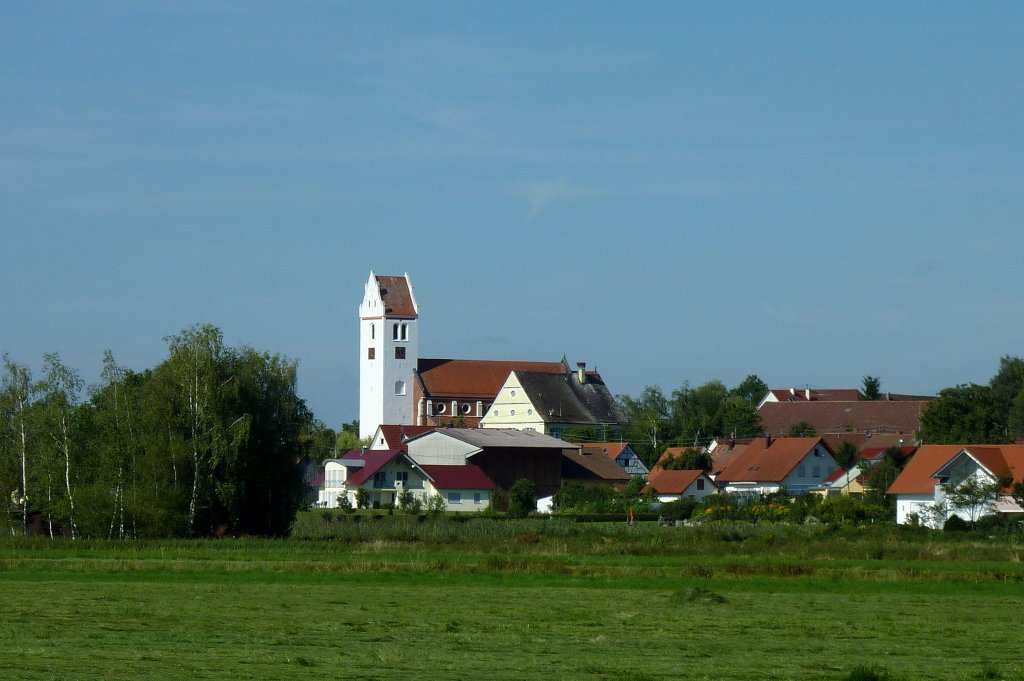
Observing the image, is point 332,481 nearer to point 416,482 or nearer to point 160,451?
point 416,482

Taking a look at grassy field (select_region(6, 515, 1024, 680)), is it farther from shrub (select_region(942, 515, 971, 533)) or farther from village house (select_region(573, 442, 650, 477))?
village house (select_region(573, 442, 650, 477))

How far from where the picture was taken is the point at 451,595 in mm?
30750

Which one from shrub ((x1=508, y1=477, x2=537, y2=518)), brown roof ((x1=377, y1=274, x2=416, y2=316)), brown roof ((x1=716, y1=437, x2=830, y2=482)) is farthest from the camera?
brown roof ((x1=377, y1=274, x2=416, y2=316))

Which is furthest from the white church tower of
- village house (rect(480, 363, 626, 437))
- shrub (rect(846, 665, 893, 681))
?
shrub (rect(846, 665, 893, 681))

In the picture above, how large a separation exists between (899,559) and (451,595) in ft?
62.5

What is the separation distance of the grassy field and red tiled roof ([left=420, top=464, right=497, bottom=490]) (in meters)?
50.3

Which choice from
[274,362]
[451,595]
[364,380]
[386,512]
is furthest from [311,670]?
[364,380]

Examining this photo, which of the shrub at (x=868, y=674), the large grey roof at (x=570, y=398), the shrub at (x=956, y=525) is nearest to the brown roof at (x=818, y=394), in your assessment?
the large grey roof at (x=570, y=398)

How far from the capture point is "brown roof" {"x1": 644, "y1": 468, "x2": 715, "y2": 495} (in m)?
97.9

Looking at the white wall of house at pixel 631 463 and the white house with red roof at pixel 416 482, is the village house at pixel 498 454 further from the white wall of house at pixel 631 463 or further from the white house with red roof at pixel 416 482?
the white wall of house at pixel 631 463

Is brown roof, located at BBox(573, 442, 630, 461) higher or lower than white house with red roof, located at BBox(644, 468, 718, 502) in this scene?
higher

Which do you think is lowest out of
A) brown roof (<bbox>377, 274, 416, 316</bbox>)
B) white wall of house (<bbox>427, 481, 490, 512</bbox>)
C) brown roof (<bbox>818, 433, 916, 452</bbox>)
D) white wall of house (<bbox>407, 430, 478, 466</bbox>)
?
white wall of house (<bbox>427, 481, 490, 512</bbox>)

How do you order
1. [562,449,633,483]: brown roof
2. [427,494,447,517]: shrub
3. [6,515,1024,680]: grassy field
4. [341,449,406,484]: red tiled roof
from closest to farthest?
[6,515,1024,680]: grassy field → [427,494,447,517]: shrub → [341,449,406,484]: red tiled roof → [562,449,633,483]: brown roof

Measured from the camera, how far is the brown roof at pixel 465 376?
512ft
